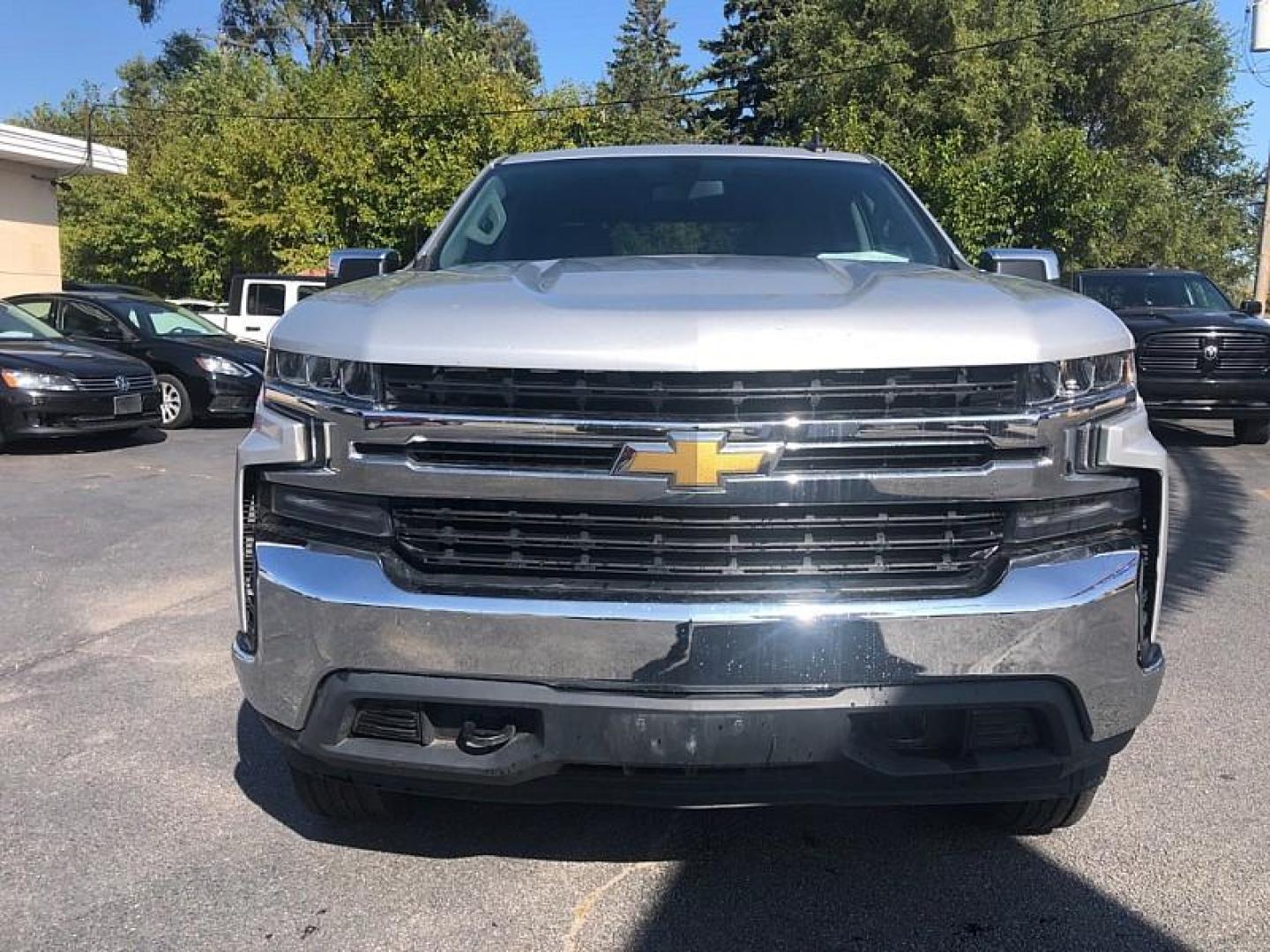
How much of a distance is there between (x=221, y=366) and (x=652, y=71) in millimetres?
51341

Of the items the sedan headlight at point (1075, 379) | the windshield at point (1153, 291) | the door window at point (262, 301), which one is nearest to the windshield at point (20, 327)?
the door window at point (262, 301)

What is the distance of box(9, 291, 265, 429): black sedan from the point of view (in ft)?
40.0

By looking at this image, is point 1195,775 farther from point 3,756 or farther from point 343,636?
point 3,756

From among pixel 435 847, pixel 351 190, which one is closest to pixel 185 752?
pixel 435 847

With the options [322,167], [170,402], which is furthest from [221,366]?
[322,167]

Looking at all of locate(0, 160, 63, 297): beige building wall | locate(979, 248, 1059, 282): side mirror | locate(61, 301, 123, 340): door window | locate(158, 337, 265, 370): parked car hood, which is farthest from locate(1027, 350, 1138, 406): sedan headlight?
locate(0, 160, 63, 297): beige building wall

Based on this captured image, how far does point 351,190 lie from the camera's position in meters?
24.0

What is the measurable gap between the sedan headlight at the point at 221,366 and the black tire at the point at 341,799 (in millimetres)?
10145

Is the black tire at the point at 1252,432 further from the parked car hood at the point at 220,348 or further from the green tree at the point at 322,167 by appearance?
the green tree at the point at 322,167

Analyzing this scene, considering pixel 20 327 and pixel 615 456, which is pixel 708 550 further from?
pixel 20 327

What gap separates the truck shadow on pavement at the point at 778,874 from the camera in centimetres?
258

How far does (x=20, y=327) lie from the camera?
11055 millimetres

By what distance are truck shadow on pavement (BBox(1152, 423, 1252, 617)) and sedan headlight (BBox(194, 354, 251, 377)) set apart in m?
9.51

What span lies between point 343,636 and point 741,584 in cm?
85
